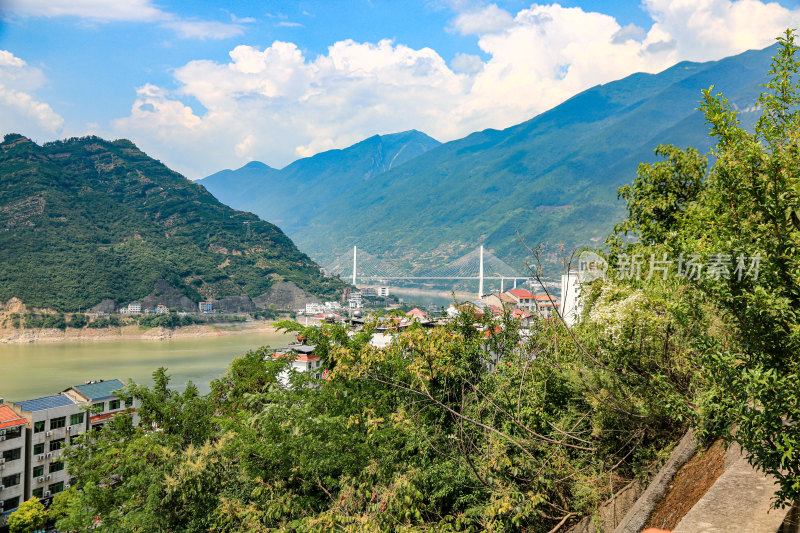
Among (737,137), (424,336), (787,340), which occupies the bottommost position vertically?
(424,336)

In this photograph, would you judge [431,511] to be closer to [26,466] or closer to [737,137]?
[737,137]

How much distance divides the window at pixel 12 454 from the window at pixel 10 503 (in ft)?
2.49

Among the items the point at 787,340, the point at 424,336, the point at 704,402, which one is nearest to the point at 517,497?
the point at 424,336

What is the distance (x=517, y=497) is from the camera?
2.66 m

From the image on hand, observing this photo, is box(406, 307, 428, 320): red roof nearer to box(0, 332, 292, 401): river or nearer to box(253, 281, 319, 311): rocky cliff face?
box(0, 332, 292, 401): river

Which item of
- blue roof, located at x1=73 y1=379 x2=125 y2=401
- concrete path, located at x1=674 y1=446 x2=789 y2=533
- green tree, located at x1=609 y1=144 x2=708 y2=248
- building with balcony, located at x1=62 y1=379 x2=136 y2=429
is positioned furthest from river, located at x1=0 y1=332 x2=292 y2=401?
concrete path, located at x1=674 y1=446 x2=789 y2=533

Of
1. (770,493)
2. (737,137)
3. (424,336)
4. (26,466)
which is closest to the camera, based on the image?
(770,493)

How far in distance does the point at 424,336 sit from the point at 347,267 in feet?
245

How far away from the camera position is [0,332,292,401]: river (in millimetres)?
19445

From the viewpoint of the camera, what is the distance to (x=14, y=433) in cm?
1002

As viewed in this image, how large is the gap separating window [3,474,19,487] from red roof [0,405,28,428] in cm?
102

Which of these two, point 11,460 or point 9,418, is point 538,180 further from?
point 11,460

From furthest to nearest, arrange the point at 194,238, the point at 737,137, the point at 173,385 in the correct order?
1. the point at 194,238
2. the point at 173,385
3. the point at 737,137

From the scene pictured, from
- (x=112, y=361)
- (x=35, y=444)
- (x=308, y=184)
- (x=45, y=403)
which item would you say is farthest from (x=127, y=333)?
(x=308, y=184)
